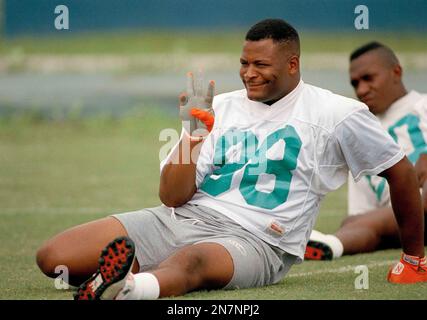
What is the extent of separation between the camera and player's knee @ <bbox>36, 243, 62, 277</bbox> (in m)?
6.00

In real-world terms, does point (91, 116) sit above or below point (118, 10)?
below

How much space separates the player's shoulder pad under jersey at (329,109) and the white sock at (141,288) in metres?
1.36

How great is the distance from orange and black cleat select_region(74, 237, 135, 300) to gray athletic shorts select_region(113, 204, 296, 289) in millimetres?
706

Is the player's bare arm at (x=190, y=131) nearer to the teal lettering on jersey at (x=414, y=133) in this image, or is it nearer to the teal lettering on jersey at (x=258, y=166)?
the teal lettering on jersey at (x=258, y=166)

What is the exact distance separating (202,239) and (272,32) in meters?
1.23

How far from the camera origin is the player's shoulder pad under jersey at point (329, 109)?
6.00m

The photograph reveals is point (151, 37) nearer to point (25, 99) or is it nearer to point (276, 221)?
point (25, 99)

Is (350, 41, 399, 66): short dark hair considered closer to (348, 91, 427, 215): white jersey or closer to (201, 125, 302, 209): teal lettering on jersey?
(348, 91, 427, 215): white jersey

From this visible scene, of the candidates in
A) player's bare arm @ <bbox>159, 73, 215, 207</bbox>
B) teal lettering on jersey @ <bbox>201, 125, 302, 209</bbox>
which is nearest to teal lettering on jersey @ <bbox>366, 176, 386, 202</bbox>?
teal lettering on jersey @ <bbox>201, 125, 302, 209</bbox>

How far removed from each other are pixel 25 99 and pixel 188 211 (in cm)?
1238

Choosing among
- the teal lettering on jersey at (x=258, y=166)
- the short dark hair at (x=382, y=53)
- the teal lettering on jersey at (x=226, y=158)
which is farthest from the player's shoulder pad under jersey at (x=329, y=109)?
the short dark hair at (x=382, y=53)

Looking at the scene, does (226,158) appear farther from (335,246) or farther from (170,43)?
(170,43)
